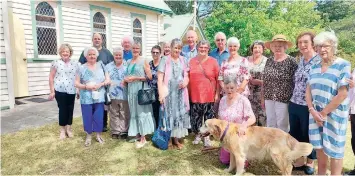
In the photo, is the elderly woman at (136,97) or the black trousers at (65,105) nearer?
the elderly woman at (136,97)

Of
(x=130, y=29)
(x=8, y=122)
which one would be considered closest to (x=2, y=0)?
(x=8, y=122)

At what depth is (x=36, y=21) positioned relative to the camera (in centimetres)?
888

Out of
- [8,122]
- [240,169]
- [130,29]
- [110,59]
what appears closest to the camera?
[240,169]

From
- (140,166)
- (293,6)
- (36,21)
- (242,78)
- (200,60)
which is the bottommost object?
(140,166)

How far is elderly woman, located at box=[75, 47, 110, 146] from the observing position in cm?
440

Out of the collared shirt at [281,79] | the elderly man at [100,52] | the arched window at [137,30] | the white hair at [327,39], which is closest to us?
the white hair at [327,39]

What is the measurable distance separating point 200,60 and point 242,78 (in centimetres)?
73

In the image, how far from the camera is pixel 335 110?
2799mm

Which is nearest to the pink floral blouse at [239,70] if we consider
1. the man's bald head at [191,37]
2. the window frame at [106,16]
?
the man's bald head at [191,37]

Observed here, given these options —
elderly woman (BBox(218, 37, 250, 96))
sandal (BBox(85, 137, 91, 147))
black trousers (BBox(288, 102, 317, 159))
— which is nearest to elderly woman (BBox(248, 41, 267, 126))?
elderly woman (BBox(218, 37, 250, 96))

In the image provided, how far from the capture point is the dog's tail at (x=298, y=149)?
2996 mm

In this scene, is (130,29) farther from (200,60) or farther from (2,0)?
(200,60)

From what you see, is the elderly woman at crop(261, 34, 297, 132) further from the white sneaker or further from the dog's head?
the white sneaker

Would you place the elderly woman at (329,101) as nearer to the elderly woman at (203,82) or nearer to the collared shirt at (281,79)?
the collared shirt at (281,79)
